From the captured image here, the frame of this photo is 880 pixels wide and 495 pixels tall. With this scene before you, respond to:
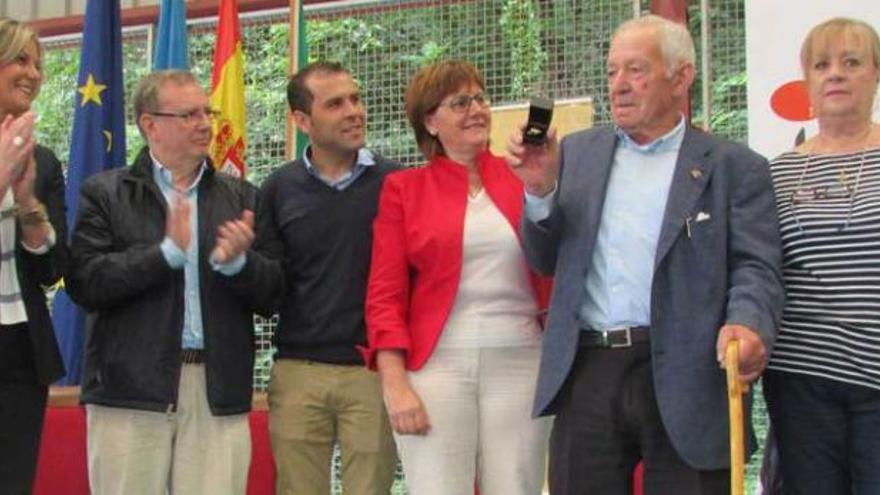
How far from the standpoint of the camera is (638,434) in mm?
2447

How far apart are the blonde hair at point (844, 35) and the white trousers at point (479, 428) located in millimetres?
948

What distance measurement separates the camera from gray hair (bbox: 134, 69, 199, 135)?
3.28 m

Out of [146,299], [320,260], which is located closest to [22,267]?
[146,299]

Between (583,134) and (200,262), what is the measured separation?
1.12 meters

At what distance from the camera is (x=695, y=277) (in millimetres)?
2438

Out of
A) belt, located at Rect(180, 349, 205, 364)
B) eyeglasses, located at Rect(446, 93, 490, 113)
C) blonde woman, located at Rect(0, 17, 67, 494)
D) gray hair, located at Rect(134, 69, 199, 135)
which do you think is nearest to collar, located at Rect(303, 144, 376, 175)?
gray hair, located at Rect(134, 69, 199, 135)

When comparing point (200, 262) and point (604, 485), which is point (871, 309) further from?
point (200, 262)

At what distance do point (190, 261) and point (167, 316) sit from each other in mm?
164

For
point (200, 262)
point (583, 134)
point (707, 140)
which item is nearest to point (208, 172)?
point (200, 262)

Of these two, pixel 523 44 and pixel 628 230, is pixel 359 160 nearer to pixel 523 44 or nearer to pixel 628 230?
pixel 628 230

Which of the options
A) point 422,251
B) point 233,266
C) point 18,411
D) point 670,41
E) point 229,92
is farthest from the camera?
point 229,92

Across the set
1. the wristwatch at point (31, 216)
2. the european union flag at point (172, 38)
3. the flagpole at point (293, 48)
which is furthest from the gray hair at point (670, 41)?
the european union flag at point (172, 38)

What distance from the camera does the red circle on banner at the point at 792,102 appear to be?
3.93 m

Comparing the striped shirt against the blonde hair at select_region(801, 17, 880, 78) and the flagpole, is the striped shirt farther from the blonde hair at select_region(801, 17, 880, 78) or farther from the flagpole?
the flagpole
